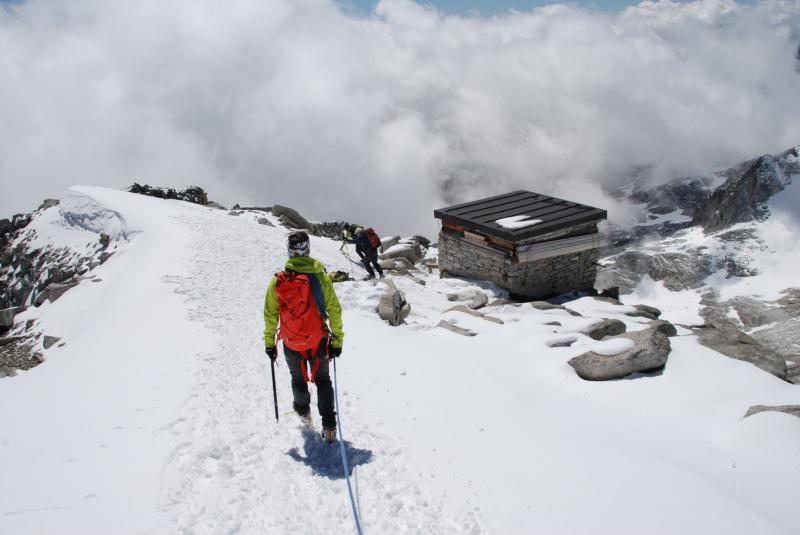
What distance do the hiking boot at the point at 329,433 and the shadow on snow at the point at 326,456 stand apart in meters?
0.06

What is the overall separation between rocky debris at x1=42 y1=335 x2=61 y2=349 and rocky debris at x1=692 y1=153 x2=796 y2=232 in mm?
Result: 193024

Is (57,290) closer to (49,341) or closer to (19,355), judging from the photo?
(19,355)

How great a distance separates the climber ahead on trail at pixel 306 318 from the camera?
5.86 m

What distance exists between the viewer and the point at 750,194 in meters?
167

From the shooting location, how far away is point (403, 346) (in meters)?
10.1

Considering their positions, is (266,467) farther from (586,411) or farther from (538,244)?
(538,244)

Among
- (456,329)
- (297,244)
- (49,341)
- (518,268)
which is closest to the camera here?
(297,244)

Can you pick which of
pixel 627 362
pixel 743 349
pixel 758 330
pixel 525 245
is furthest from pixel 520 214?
pixel 758 330

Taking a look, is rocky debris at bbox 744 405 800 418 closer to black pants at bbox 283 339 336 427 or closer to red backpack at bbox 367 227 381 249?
black pants at bbox 283 339 336 427

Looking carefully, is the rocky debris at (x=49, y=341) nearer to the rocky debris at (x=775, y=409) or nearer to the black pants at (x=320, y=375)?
the black pants at (x=320, y=375)

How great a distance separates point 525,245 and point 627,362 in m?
9.91

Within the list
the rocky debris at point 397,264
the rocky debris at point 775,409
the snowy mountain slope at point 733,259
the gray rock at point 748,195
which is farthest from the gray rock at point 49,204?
the gray rock at point 748,195

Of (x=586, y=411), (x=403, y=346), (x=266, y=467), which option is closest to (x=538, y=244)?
(x=403, y=346)

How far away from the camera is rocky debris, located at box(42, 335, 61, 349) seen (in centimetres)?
1350
